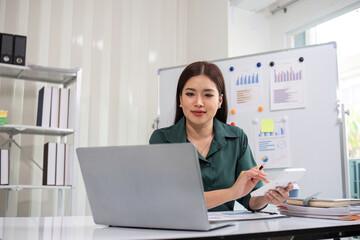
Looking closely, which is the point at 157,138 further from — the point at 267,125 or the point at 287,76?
the point at 287,76

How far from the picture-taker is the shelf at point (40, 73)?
257 cm

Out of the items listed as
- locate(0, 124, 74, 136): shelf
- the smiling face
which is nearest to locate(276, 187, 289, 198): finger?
the smiling face

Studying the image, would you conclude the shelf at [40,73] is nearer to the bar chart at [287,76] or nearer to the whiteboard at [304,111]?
the whiteboard at [304,111]

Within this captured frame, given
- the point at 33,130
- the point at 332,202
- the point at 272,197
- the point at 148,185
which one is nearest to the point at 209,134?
the point at 272,197

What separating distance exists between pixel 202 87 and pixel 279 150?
1.24 metres

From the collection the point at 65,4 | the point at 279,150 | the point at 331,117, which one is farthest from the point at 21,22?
the point at 331,117

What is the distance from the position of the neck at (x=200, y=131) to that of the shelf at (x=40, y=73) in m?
1.36

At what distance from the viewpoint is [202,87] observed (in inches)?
60.4

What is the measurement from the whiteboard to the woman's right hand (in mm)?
1450

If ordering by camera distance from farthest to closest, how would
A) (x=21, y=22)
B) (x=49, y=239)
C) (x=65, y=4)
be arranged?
(x=65, y=4) → (x=21, y=22) → (x=49, y=239)

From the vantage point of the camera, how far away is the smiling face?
1.52 metres

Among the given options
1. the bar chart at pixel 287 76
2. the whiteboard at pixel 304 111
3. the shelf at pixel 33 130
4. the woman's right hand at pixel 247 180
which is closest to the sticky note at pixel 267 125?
the whiteboard at pixel 304 111

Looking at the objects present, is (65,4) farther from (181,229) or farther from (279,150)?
(181,229)

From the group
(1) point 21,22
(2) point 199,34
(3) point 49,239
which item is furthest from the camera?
Answer: (2) point 199,34
